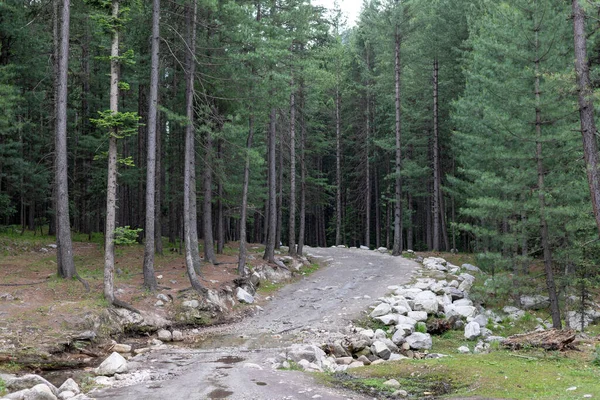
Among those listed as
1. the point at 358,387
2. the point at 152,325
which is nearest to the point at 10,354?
the point at 152,325

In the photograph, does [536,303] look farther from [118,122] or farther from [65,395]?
[65,395]

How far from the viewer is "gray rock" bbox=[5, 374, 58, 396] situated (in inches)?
325

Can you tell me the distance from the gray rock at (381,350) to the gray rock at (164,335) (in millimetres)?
6153

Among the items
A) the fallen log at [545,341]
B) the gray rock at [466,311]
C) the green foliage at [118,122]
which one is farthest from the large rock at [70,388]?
the gray rock at [466,311]

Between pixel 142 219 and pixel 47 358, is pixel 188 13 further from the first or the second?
pixel 142 219

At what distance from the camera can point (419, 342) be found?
1359cm

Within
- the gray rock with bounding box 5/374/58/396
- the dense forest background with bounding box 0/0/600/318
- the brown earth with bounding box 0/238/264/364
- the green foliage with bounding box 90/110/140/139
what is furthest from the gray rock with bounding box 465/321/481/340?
the green foliage with bounding box 90/110/140/139

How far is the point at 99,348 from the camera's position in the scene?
12227 mm

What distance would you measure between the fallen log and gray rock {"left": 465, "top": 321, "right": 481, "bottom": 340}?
3.04 metres

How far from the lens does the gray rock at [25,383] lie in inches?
325

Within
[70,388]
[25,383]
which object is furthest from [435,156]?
[25,383]

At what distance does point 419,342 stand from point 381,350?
1.88 metres

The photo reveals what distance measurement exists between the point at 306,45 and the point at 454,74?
10.2 m

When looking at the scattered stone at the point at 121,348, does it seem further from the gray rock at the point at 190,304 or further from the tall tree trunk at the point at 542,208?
the tall tree trunk at the point at 542,208
